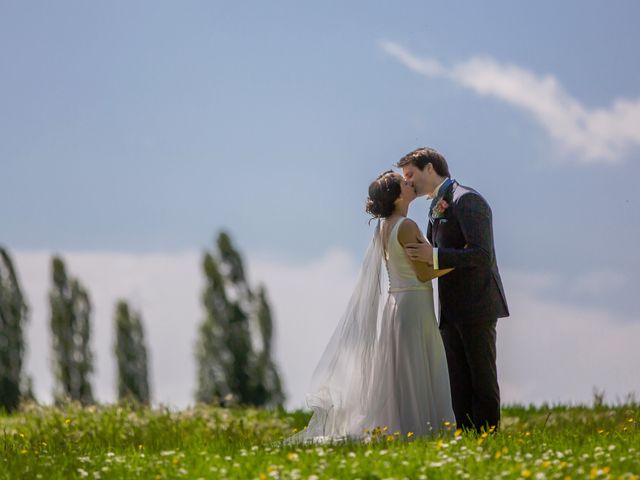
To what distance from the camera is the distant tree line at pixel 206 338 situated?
99.5ft

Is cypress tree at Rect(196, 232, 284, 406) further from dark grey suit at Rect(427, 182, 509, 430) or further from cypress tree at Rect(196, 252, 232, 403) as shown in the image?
dark grey suit at Rect(427, 182, 509, 430)

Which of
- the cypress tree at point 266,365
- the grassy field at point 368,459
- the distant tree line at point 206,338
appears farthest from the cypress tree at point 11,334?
the grassy field at point 368,459

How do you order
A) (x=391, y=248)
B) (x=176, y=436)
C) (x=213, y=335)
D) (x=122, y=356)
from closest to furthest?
(x=391, y=248)
(x=176, y=436)
(x=213, y=335)
(x=122, y=356)

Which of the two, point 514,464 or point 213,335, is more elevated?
point 213,335

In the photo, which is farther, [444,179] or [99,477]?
[444,179]

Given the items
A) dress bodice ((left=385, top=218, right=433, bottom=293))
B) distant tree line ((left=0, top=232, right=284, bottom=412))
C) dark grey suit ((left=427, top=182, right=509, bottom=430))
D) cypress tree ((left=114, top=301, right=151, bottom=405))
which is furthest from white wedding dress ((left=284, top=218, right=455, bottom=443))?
cypress tree ((left=114, top=301, right=151, bottom=405))

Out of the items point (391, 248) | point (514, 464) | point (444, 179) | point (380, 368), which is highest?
point (444, 179)

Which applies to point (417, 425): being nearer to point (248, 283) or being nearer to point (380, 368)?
point (380, 368)

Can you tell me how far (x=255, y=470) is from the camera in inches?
294

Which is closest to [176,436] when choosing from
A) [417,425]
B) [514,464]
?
[417,425]

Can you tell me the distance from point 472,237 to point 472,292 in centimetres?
57

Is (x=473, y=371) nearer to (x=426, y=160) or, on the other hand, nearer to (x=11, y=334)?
(x=426, y=160)

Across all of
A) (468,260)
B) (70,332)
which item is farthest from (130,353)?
(468,260)

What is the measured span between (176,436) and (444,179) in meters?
5.47
